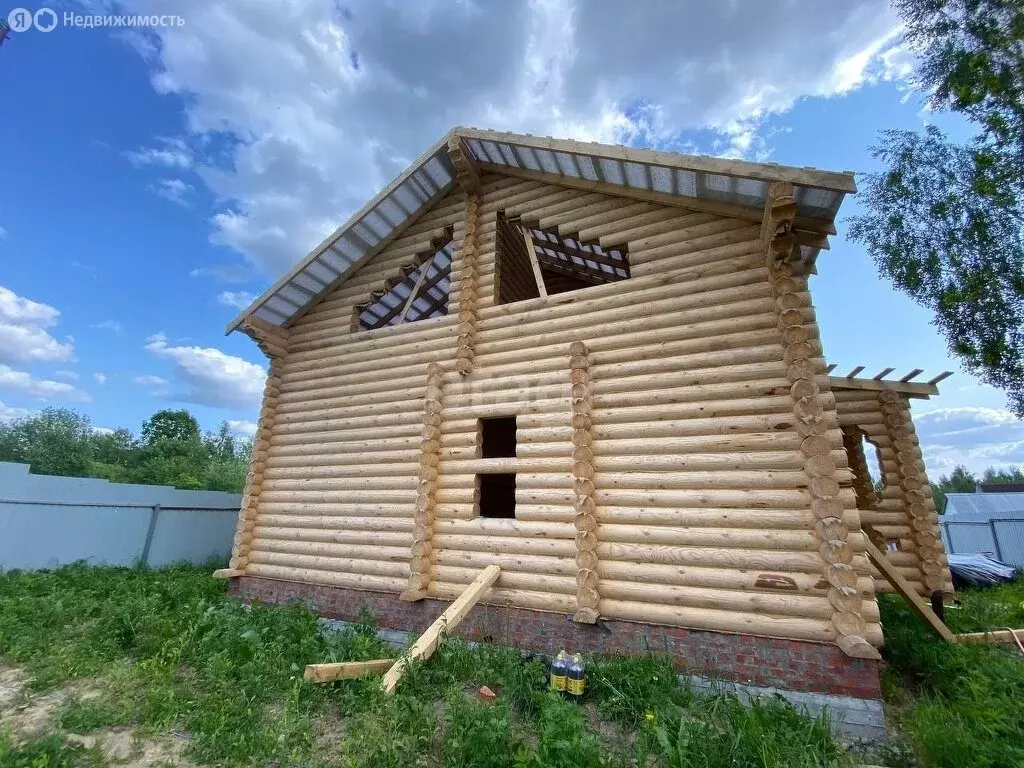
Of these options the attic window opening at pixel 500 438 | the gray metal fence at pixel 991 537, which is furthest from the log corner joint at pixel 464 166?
the gray metal fence at pixel 991 537

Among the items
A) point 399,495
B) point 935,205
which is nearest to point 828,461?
point 399,495

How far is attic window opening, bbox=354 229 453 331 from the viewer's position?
10.7 m

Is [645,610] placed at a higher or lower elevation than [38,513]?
lower

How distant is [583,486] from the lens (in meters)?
7.13

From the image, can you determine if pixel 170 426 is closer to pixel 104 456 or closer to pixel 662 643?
pixel 104 456

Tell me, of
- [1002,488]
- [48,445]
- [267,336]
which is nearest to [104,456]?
[48,445]

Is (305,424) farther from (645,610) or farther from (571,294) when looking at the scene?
(645,610)

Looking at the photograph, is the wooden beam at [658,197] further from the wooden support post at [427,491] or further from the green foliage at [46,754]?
the green foliage at [46,754]

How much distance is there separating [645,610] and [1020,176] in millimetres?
16784

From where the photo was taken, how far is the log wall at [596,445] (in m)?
6.05

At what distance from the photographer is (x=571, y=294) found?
332 inches

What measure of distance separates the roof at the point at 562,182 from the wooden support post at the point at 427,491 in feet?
12.8

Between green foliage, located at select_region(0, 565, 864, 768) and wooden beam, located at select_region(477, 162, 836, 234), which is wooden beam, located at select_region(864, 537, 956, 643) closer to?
green foliage, located at select_region(0, 565, 864, 768)

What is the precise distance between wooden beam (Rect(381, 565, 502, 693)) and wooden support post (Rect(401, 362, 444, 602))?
1.24m
